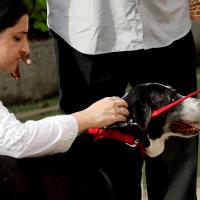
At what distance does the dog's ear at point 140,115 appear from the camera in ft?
9.30

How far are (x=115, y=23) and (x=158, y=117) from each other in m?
0.49

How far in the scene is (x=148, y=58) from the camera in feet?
10.0

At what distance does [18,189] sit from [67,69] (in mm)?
812

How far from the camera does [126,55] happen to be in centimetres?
301

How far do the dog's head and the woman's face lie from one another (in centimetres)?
56

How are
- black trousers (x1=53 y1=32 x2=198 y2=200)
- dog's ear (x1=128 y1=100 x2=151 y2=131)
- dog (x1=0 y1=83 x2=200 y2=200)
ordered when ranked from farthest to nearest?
black trousers (x1=53 y1=32 x2=198 y2=200) → dog's ear (x1=128 y1=100 x2=151 y2=131) → dog (x1=0 y1=83 x2=200 y2=200)

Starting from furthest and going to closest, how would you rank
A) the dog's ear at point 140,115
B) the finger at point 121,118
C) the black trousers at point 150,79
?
the black trousers at point 150,79
the dog's ear at point 140,115
the finger at point 121,118

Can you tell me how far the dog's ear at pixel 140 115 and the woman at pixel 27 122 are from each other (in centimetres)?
16

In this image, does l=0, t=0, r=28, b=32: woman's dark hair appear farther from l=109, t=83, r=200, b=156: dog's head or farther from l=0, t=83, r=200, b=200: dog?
l=109, t=83, r=200, b=156: dog's head

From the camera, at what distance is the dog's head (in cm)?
285

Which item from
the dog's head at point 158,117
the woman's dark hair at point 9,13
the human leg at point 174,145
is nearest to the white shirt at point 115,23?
the human leg at point 174,145

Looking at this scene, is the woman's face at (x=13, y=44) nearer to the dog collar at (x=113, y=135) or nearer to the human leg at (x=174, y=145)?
the dog collar at (x=113, y=135)

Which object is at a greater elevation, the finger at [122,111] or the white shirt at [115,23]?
the white shirt at [115,23]

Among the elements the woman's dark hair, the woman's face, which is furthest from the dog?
the woman's dark hair
